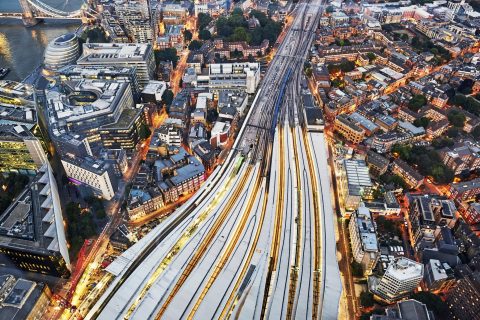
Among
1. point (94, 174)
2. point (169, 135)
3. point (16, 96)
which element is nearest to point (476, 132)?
point (169, 135)

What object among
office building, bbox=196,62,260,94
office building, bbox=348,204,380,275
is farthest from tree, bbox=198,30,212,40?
office building, bbox=348,204,380,275

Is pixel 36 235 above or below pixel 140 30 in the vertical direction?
below

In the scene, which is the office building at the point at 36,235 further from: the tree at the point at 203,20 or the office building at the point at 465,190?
the tree at the point at 203,20

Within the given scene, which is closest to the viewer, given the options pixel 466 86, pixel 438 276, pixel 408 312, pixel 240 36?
pixel 408 312

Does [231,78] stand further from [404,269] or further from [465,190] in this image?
[404,269]

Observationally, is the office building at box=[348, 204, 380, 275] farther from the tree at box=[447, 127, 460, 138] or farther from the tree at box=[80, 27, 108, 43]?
the tree at box=[80, 27, 108, 43]

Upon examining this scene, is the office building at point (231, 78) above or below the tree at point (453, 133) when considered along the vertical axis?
above

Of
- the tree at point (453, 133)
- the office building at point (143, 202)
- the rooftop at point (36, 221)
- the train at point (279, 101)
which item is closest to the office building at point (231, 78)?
the train at point (279, 101)
